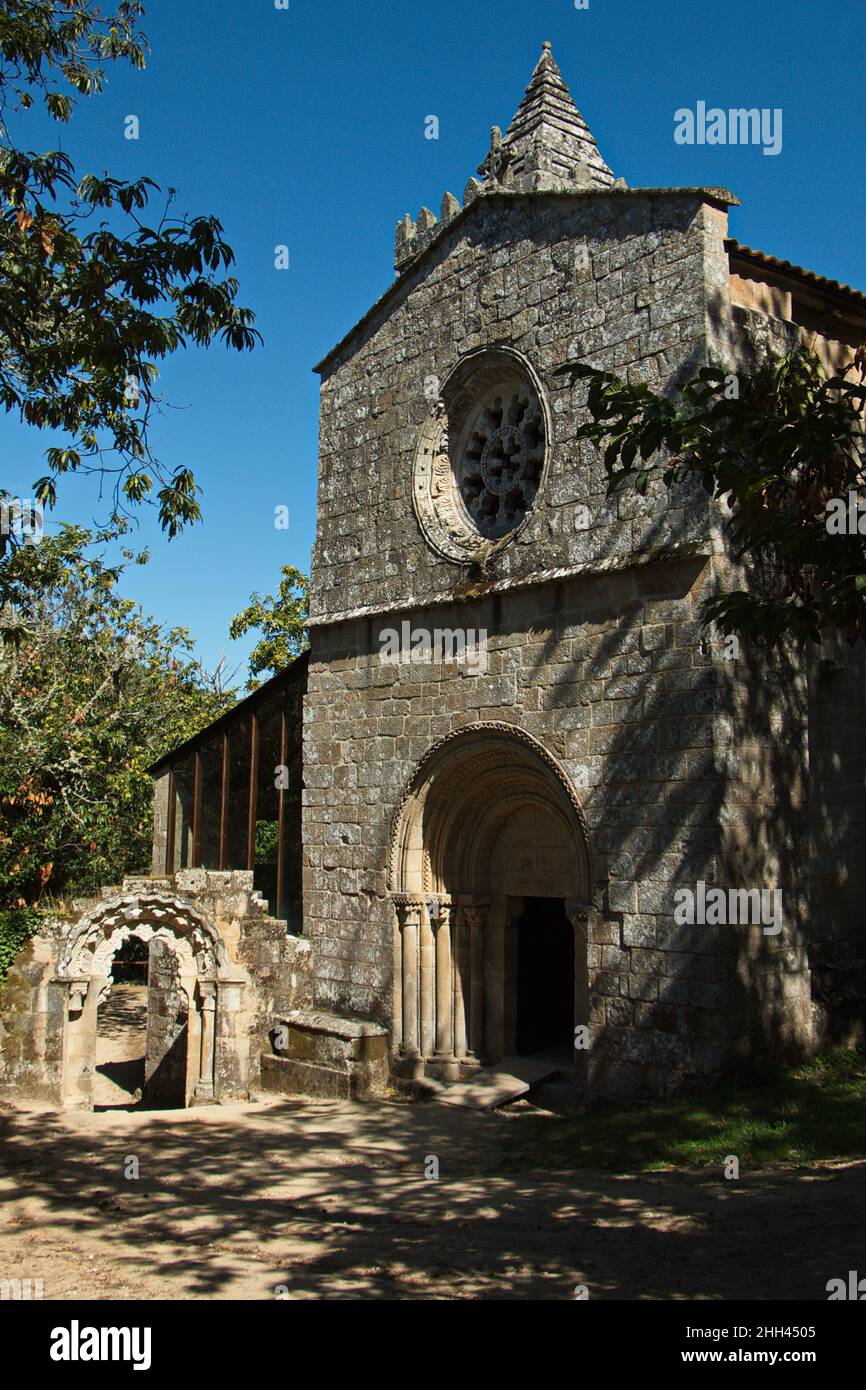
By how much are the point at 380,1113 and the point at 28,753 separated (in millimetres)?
9842

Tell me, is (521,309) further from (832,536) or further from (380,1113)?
(380,1113)

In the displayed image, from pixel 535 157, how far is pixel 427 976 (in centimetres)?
903

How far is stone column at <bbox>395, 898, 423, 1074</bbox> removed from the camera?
37.2ft

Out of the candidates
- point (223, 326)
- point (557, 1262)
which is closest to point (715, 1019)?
point (557, 1262)

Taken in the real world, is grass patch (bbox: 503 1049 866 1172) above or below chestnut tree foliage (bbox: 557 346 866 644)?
below

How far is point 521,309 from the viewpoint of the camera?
1077 cm

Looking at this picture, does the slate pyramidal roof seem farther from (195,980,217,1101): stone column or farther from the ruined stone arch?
(195,980,217,1101): stone column

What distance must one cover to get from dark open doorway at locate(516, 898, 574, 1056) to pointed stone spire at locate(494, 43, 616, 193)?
7811 mm

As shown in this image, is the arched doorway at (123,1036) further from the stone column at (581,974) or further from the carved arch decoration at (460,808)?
the stone column at (581,974)

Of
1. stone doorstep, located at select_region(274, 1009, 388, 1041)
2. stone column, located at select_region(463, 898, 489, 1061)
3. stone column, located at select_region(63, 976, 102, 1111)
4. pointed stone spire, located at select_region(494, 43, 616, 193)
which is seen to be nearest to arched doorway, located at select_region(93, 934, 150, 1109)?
stone column, located at select_region(63, 976, 102, 1111)

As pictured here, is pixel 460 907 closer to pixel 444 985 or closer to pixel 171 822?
pixel 444 985

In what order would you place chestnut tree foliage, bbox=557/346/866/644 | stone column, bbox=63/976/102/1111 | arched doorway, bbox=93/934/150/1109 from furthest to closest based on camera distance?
arched doorway, bbox=93/934/150/1109 < stone column, bbox=63/976/102/1111 < chestnut tree foliage, bbox=557/346/866/644

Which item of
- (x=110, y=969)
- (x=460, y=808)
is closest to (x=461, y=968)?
(x=460, y=808)

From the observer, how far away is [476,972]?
11.5 meters
